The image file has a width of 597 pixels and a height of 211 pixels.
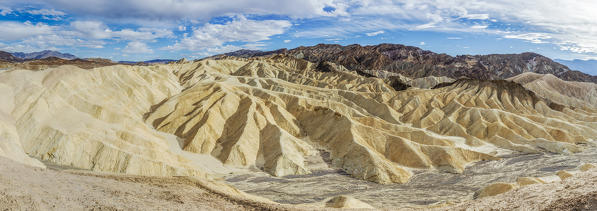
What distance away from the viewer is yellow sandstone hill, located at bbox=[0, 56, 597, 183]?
44312 mm

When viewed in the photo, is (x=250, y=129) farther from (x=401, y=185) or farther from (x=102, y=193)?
(x=102, y=193)

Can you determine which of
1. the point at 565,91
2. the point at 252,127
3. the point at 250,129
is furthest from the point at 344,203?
the point at 565,91

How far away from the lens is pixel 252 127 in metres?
61.9

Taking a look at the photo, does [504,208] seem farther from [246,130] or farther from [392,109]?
[392,109]

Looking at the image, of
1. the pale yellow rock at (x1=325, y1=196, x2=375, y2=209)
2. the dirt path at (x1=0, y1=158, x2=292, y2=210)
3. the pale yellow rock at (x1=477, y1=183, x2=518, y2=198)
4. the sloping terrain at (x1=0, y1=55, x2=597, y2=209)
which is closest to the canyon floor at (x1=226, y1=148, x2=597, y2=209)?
the sloping terrain at (x1=0, y1=55, x2=597, y2=209)

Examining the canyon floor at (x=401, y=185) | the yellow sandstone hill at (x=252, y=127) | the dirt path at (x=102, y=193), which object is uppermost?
the dirt path at (x=102, y=193)

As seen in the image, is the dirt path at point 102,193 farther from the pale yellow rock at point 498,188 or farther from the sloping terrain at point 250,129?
the pale yellow rock at point 498,188

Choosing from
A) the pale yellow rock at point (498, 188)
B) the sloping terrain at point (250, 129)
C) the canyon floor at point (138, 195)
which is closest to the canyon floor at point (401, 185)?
the sloping terrain at point (250, 129)

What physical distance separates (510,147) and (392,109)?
30.7m

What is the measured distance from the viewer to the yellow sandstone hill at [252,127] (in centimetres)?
4431

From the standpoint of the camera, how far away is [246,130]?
6003 centimetres

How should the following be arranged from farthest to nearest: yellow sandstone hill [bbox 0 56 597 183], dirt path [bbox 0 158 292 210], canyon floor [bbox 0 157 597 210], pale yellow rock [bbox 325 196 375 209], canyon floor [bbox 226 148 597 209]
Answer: yellow sandstone hill [bbox 0 56 597 183], canyon floor [bbox 226 148 597 209], pale yellow rock [bbox 325 196 375 209], dirt path [bbox 0 158 292 210], canyon floor [bbox 0 157 597 210]

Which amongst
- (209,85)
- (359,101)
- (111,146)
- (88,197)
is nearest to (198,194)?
(88,197)

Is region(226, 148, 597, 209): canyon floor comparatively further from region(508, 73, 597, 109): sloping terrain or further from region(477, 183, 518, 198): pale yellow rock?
region(508, 73, 597, 109): sloping terrain
